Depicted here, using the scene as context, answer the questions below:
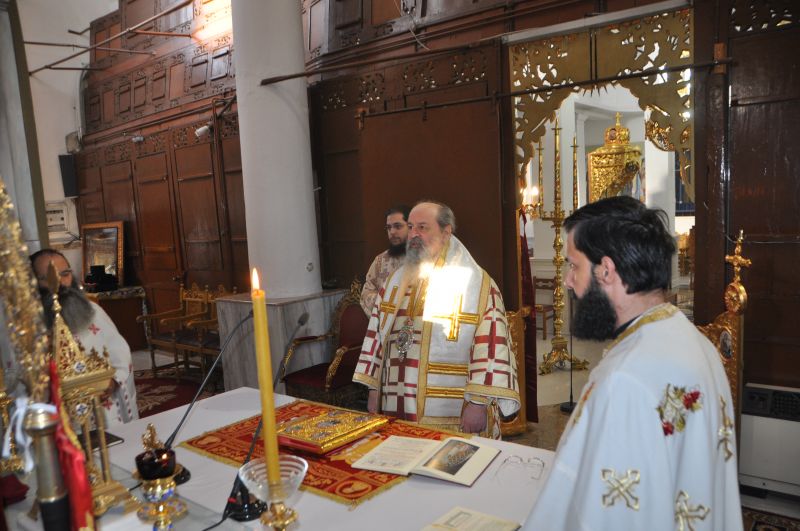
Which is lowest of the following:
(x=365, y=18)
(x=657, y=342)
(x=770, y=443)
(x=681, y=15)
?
(x=770, y=443)

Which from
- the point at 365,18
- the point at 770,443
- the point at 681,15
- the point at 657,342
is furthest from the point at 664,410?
the point at 365,18

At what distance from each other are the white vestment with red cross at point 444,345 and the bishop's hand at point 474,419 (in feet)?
0.26

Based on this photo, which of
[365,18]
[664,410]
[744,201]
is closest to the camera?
[664,410]

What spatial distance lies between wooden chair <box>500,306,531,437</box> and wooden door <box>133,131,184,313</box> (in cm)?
540

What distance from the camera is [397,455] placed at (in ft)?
6.31

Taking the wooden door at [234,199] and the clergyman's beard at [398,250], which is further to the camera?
the wooden door at [234,199]

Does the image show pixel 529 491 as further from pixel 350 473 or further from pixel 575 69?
pixel 575 69

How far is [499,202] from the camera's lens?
4512 mm

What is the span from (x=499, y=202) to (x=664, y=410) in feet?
11.0

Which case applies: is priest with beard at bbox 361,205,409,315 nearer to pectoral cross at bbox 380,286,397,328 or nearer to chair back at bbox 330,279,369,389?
chair back at bbox 330,279,369,389

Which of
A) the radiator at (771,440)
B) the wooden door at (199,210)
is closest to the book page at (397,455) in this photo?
the radiator at (771,440)

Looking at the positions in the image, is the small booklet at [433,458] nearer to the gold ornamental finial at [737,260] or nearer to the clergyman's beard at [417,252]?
the clergyman's beard at [417,252]

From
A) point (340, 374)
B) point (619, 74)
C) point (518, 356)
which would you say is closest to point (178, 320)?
point (340, 374)

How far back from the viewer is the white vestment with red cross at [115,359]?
11.1 feet
